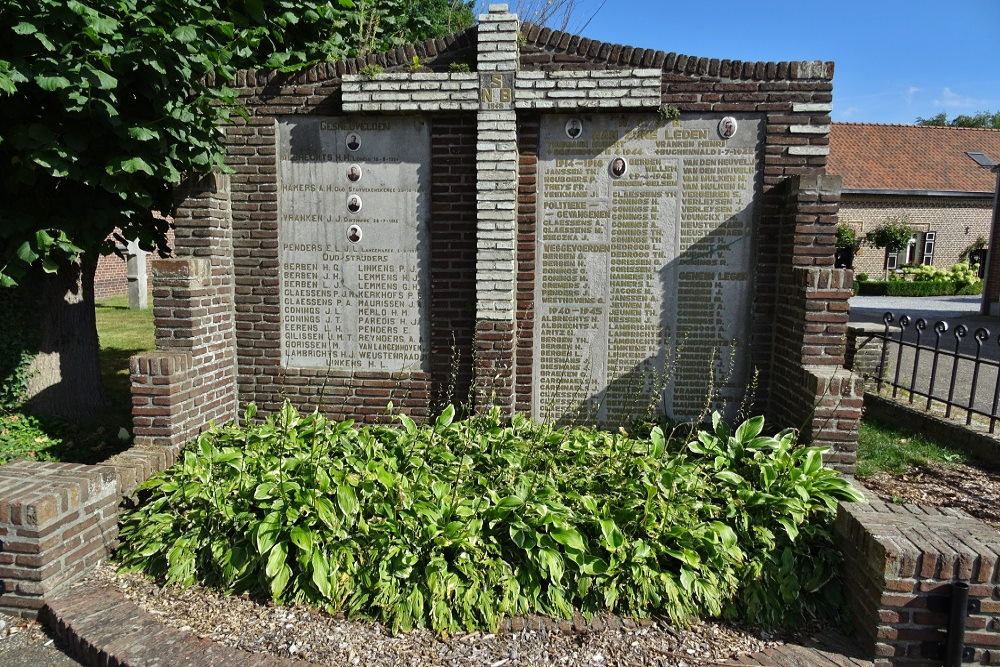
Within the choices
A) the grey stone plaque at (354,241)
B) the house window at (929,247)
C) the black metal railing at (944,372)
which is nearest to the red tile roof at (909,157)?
the house window at (929,247)

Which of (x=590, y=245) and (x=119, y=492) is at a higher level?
(x=590, y=245)

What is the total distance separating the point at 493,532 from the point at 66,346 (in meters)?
5.52

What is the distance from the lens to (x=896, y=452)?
5766 millimetres

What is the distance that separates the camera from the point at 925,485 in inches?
202

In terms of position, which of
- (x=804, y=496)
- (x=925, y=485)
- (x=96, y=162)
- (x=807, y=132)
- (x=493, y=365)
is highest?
(x=807, y=132)

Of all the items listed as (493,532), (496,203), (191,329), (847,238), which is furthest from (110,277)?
(847,238)

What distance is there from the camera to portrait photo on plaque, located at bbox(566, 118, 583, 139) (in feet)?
17.6

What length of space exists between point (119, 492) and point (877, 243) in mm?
33445

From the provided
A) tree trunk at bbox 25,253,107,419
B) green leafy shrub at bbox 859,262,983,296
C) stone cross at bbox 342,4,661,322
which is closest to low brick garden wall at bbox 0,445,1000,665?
tree trunk at bbox 25,253,107,419

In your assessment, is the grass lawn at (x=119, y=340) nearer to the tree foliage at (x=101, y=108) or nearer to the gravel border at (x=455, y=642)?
the tree foliage at (x=101, y=108)

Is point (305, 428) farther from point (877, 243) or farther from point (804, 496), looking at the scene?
point (877, 243)

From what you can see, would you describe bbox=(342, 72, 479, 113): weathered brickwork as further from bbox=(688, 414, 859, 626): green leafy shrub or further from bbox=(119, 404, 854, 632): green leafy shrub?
bbox=(688, 414, 859, 626): green leafy shrub

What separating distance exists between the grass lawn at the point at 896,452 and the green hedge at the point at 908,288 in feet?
82.1

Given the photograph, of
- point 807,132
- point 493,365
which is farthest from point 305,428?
point 807,132
